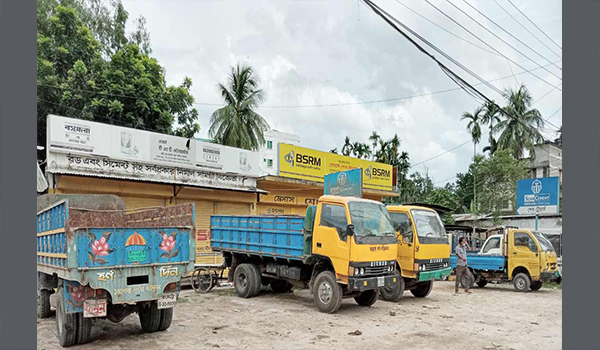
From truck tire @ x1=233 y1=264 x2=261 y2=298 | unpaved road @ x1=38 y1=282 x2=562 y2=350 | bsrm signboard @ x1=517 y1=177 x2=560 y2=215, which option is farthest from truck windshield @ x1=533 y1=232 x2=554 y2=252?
truck tire @ x1=233 y1=264 x2=261 y2=298

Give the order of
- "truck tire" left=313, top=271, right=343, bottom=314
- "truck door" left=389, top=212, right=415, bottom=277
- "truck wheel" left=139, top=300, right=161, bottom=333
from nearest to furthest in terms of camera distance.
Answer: "truck wheel" left=139, top=300, right=161, bottom=333, "truck tire" left=313, top=271, right=343, bottom=314, "truck door" left=389, top=212, right=415, bottom=277

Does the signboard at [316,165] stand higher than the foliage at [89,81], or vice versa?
the foliage at [89,81]

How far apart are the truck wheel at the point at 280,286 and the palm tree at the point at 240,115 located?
13789 millimetres

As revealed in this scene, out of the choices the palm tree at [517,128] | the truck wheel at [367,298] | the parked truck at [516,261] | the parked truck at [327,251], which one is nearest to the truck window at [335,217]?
the parked truck at [327,251]

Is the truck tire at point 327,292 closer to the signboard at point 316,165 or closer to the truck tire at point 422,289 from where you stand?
the truck tire at point 422,289

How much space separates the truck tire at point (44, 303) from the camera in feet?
28.1

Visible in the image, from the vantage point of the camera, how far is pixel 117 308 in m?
6.84

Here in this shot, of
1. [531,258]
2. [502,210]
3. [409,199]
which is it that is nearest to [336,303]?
[531,258]

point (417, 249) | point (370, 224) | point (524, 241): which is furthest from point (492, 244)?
point (370, 224)

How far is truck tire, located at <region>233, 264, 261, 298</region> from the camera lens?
11.4 m

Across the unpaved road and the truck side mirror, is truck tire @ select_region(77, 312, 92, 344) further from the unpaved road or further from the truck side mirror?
the truck side mirror

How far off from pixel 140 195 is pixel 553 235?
19.8 metres

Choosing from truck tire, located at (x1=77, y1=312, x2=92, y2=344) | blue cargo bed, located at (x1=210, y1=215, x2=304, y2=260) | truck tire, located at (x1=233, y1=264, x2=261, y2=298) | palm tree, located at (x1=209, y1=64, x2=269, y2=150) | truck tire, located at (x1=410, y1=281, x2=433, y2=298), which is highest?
palm tree, located at (x1=209, y1=64, x2=269, y2=150)

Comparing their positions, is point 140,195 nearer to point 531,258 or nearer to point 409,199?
point 531,258
